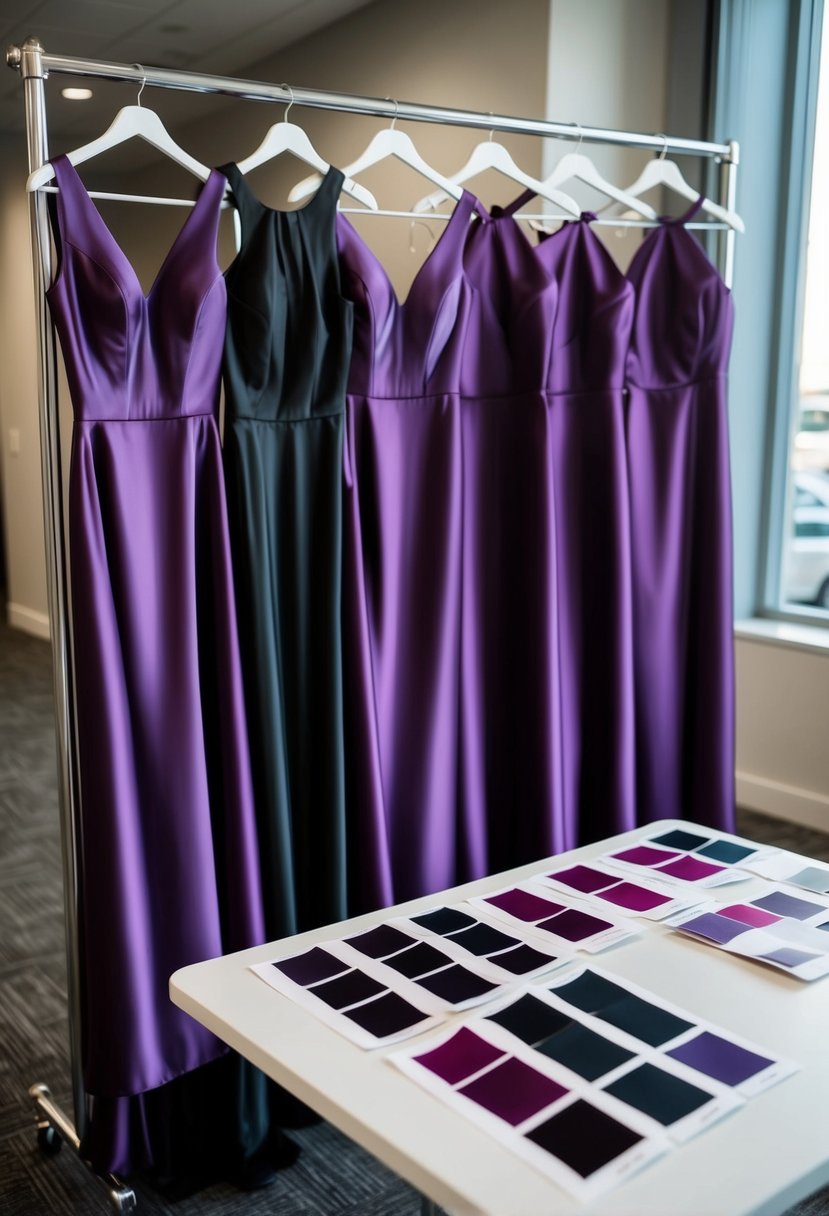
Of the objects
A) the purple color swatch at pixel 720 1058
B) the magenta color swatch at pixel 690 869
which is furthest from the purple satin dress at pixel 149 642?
the purple color swatch at pixel 720 1058

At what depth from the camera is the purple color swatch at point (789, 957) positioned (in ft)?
4.17

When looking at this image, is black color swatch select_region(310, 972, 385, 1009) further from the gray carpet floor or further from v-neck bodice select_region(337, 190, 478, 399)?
v-neck bodice select_region(337, 190, 478, 399)

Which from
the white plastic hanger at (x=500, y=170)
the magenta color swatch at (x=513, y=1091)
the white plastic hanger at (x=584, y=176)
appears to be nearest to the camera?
the magenta color swatch at (x=513, y=1091)

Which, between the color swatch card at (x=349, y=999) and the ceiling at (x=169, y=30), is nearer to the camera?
the color swatch card at (x=349, y=999)

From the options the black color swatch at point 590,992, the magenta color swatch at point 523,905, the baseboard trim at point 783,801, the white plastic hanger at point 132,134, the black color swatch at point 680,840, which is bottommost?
the baseboard trim at point 783,801

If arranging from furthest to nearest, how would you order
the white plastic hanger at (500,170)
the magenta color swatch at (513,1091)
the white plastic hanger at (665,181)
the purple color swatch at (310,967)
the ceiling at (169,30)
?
the ceiling at (169,30), the white plastic hanger at (665,181), the white plastic hanger at (500,170), the purple color swatch at (310,967), the magenta color swatch at (513,1091)

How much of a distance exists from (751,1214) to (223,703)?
1.12 meters

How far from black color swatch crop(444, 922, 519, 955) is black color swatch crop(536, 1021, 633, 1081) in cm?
19

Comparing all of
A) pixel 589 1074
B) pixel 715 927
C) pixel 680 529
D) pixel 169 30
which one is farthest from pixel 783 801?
pixel 169 30

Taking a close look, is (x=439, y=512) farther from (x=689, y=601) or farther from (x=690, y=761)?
(x=690, y=761)

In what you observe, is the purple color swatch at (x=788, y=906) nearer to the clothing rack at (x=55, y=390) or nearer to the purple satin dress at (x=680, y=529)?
the purple satin dress at (x=680, y=529)

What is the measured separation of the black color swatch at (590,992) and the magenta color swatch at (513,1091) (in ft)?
0.44

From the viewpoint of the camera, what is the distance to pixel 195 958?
181 centimetres

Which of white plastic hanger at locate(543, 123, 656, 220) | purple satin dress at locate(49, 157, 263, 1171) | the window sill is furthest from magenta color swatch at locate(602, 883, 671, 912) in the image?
the window sill
